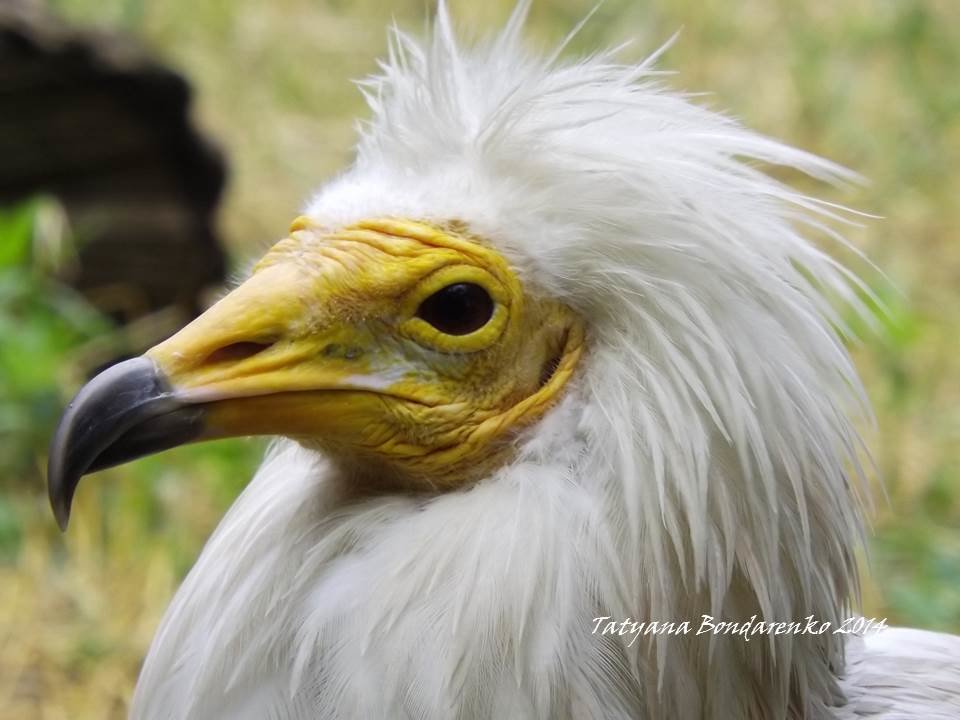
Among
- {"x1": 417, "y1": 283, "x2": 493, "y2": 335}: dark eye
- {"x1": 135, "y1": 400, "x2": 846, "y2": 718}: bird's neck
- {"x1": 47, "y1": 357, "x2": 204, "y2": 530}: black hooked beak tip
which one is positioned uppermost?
{"x1": 417, "y1": 283, "x2": 493, "y2": 335}: dark eye

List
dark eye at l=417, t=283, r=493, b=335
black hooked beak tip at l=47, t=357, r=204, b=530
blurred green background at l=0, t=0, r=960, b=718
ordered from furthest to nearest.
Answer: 1. blurred green background at l=0, t=0, r=960, b=718
2. dark eye at l=417, t=283, r=493, b=335
3. black hooked beak tip at l=47, t=357, r=204, b=530

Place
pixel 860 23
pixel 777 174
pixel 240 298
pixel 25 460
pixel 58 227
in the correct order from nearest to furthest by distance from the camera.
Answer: pixel 240 298, pixel 25 460, pixel 58 227, pixel 777 174, pixel 860 23

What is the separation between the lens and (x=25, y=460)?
13.8ft

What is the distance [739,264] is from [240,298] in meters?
0.71

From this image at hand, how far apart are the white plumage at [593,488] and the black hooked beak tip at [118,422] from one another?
31 centimetres

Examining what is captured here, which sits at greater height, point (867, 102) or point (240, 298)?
point (867, 102)

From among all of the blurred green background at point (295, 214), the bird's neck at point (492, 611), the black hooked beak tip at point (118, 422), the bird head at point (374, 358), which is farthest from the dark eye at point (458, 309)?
the blurred green background at point (295, 214)

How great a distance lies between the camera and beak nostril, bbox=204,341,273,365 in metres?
1.78

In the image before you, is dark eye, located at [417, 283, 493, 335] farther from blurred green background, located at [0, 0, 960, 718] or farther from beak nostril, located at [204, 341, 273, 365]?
blurred green background, located at [0, 0, 960, 718]

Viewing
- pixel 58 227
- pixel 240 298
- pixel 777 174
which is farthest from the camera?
pixel 777 174

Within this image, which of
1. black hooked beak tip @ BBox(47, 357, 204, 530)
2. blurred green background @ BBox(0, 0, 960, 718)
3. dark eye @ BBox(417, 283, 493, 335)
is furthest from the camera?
blurred green background @ BBox(0, 0, 960, 718)

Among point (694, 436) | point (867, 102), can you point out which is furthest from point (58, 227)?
point (867, 102)

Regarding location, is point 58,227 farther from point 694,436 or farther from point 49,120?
point 694,436

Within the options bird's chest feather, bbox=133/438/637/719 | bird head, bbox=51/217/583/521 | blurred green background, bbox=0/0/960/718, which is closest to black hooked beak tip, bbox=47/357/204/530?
bird head, bbox=51/217/583/521
